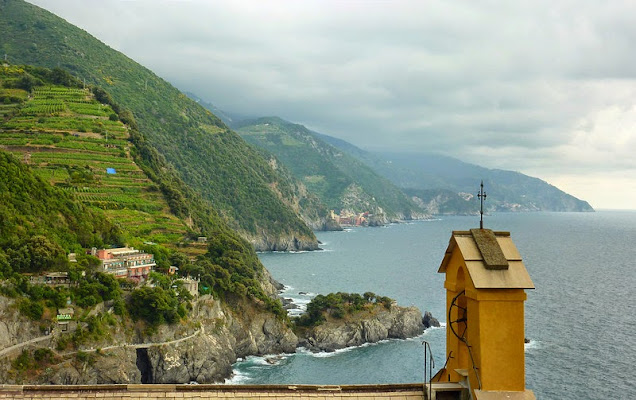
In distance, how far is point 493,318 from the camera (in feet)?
26.5

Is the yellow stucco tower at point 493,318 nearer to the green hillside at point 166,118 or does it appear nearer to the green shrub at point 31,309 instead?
the green shrub at point 31,309

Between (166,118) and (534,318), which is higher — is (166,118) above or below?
above

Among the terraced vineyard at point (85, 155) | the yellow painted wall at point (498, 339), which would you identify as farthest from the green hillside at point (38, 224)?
the yellow painted wall at point (498, 339)

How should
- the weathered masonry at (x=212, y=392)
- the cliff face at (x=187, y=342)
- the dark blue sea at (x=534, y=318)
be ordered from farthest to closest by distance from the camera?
the dark blue sea at (x=534, y=318), the cliff face at (x=187, y=342), the weathered masonry at (x=212, y=392)

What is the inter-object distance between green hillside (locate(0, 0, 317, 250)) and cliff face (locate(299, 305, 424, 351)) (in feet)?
301

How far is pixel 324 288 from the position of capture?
352 ft

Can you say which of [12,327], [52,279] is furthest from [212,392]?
[52,279]

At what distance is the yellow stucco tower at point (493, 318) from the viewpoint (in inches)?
311

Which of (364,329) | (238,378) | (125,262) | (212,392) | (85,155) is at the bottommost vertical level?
(238,378)

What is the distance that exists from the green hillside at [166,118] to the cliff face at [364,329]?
9174 cm

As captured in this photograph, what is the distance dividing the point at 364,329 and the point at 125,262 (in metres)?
30.9

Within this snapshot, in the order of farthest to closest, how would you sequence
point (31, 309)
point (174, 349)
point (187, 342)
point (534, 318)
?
point (534, 318) → point (187, 342) → point (174, 349) → point (31, 309)

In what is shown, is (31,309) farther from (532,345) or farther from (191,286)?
(532,345)

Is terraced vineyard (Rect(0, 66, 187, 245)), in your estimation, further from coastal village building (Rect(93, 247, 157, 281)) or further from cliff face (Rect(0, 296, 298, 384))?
cliff face (Rect(0, 296, 298, 384))
